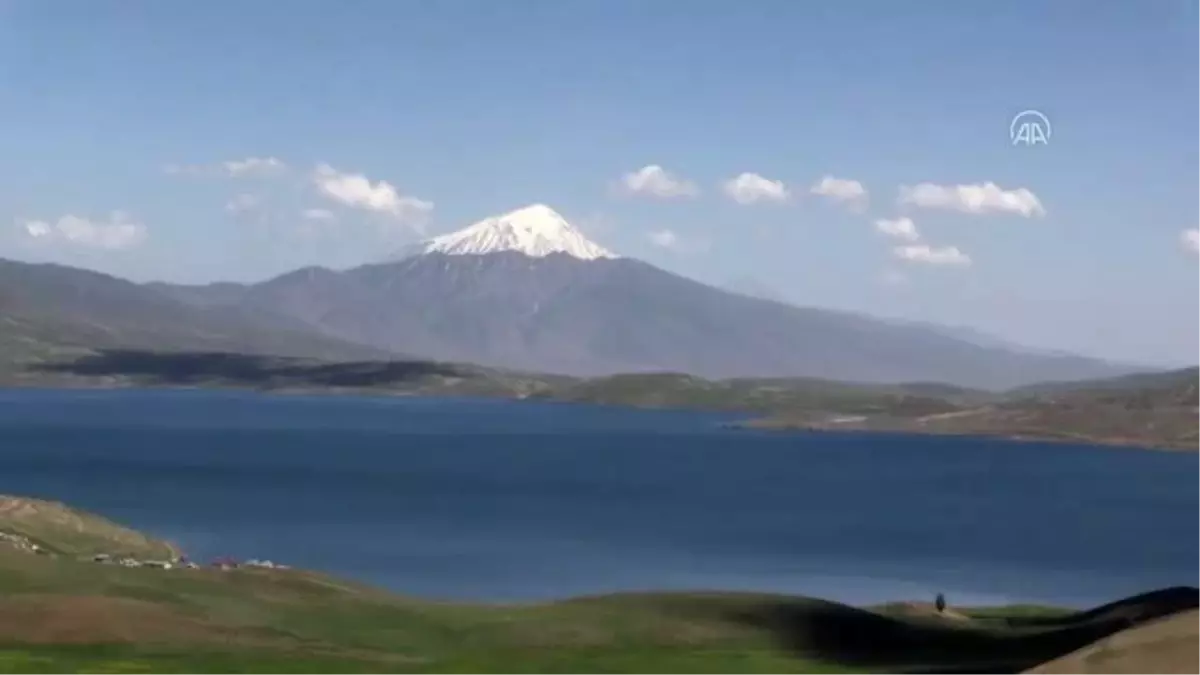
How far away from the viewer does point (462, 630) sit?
190 feet

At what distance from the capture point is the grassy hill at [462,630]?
46.6 meters

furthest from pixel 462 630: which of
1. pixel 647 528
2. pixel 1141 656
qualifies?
pixel 647 528

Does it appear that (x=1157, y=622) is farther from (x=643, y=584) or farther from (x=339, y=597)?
(x=643, y=584)

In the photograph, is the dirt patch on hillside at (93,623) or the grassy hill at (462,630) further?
the dirt patch on hillside at (93,623)

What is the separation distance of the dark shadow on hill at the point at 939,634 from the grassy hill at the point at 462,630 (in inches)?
4.4

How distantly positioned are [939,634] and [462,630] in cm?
1797

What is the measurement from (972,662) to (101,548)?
175 ft

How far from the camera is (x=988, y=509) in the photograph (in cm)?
16562

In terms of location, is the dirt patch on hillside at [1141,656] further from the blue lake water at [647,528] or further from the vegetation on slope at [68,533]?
the vegetation on slope at [68,533]

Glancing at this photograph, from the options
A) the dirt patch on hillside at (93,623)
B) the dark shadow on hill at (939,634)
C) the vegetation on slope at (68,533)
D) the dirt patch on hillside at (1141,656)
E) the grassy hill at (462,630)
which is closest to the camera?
the dirt patch on hillside at (1141,656)

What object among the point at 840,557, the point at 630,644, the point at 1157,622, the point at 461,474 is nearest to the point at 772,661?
the point at 630,644

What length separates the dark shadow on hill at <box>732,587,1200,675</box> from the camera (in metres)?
52.9

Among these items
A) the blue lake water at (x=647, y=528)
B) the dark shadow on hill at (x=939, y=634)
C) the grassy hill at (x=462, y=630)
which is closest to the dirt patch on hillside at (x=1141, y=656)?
the grassy hill at (x=462, y=630)

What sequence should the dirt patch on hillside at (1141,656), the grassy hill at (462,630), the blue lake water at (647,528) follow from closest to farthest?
the dirt patch on hillside at (1141,656), the grassy hill at (462,630), the blue lake water at (647,528)
